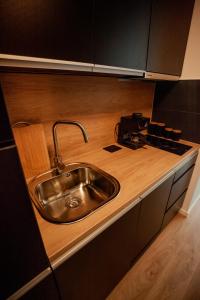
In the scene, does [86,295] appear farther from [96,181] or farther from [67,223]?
[96,181]

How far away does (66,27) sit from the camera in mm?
577

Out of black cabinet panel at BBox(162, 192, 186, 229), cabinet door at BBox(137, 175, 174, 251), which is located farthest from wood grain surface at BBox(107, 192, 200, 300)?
cabinet door at BBox(137, 175, 174, 251)

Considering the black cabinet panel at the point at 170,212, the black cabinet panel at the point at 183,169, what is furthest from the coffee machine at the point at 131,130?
the black cabinet panel at the point at 170,212

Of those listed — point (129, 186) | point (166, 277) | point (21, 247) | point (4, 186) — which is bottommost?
point (166, 277)

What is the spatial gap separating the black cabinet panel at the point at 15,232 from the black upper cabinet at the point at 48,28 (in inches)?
15.6

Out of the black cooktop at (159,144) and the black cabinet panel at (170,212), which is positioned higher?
the black cooktop at (159,144)

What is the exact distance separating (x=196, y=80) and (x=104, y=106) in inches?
37.2

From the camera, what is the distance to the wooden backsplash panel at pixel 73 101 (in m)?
0.86

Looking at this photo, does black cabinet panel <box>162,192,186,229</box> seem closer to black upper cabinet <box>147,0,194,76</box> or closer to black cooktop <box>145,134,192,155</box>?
black cooktop <box>145,134,192,155</box>

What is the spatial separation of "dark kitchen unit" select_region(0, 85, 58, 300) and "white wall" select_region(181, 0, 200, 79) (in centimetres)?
169

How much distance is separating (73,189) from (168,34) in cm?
131

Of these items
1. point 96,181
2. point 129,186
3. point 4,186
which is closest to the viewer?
point 4,186

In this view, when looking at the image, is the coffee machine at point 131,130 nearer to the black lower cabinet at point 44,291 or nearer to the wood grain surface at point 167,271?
the wood grain surface at point 167,271

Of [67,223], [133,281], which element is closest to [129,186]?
Result: [67,223]
